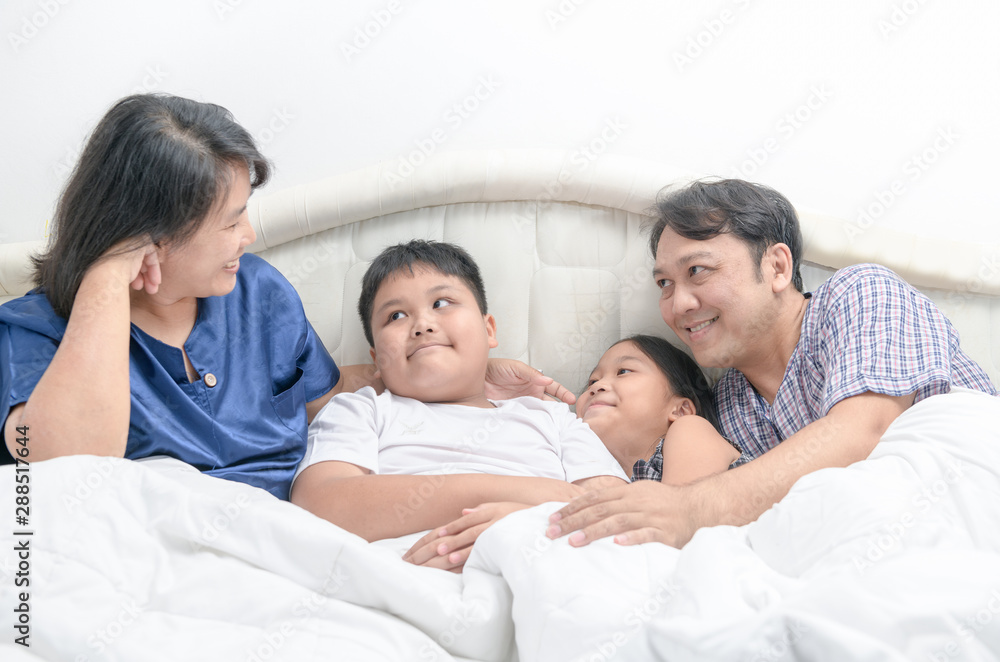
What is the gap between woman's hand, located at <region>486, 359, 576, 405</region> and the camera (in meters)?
1.32

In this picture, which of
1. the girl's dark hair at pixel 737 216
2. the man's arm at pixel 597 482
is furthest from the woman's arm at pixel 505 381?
the girl's dark hair at pixel 737 216

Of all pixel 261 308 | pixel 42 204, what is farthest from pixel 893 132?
pixel 42 204

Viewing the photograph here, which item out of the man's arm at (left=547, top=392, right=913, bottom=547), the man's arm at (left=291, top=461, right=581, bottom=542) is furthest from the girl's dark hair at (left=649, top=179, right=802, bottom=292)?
the man's arm at (left=291, top=461, right=581, bottom=542)

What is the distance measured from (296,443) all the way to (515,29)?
99cm

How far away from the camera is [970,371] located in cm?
115

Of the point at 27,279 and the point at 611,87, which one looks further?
the point at 611,87

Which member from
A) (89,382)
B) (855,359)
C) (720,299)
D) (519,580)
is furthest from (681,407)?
(89,382)

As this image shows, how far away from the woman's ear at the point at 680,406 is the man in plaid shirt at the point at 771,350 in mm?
74

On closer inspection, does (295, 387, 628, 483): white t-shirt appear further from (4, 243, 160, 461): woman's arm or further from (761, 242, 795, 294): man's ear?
(761, 242, 795, 294): man's ear

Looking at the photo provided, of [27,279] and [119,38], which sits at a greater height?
[119,38]

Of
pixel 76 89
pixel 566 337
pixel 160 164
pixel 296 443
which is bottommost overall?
pixel 296 443

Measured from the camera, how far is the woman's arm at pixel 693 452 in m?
1.09

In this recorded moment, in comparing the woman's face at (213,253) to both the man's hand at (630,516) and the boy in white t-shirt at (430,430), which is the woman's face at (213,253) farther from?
the man's hand at (630,516)

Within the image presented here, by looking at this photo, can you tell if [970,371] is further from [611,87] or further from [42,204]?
[42,204]
